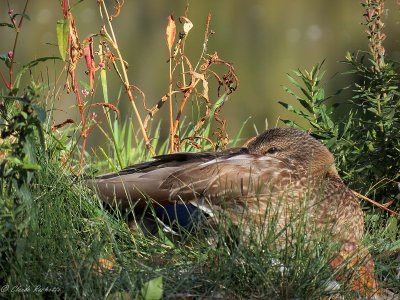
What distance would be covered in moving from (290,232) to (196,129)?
5.60 ft

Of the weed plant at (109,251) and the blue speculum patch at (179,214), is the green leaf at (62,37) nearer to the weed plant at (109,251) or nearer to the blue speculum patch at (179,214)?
the weed plant at (109,251)

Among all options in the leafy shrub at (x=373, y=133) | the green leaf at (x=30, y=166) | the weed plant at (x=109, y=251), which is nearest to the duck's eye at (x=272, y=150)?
the leafy shrub at (x=373, y=133)

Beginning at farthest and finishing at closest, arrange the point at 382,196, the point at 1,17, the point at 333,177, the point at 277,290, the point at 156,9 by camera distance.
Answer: the point at 156,9, the point at 1,17, the point at 382,196, the point at 333,177, the point at 277,290

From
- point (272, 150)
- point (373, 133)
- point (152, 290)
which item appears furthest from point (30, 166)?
point (373, 133)

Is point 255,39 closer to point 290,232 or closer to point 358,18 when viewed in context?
point 358,18

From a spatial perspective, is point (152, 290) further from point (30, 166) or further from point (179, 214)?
point (179, 214)

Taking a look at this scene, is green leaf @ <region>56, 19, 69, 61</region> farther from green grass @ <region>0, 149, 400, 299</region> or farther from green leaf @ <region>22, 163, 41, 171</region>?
green leaf @ <region>22, 163, 41, 171</region>

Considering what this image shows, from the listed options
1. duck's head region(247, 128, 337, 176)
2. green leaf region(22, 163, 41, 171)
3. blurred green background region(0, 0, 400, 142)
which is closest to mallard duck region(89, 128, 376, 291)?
duck's head region(247, 128, 337, 176)

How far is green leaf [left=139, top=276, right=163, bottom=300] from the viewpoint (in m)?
3.04

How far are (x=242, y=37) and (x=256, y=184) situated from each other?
25.5 ft

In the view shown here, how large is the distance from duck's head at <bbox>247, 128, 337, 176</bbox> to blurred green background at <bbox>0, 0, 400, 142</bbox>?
16.0 ft

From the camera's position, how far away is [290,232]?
3641mm

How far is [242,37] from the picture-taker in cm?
1171

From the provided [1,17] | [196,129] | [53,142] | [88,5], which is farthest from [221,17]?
[53,142]
